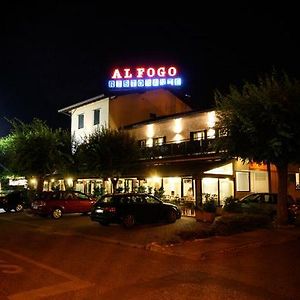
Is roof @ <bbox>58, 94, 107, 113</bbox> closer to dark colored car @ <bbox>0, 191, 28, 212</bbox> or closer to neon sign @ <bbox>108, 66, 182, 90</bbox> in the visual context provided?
neon sign @ <bbox>108, 66, 182, 90</bbox>

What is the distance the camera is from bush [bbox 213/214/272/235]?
15625mm

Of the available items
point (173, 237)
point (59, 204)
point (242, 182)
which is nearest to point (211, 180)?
point (242, 182)

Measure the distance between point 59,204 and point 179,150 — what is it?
975cm

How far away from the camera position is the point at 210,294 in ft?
25.1

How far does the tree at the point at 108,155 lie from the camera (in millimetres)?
29422

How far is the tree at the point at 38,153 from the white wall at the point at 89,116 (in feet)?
19.3

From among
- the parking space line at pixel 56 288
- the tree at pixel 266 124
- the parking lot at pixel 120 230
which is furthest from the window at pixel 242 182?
the parking space line at pixel 56 288

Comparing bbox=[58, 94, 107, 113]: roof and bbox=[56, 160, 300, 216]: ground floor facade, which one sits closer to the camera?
bbox=[56, 160, 300, 216]: ground floor facade

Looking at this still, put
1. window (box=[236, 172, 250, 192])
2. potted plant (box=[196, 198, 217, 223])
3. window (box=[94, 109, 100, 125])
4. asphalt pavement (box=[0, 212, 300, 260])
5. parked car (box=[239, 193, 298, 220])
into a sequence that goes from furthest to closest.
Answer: window (box=[94, 109, 100, 125]) < window (box=[236, 172, 250, 192]) < potted plant (box=[196, 198, 217, 223]) < parked car (box=[239, 193, 298, 220]) < asphalt pavement (box=[0, 212, 300, 260])

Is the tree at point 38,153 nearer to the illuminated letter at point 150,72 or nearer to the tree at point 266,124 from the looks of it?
the illuminated letter at point 150,72

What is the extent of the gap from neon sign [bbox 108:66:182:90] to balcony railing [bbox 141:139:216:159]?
1115 cm

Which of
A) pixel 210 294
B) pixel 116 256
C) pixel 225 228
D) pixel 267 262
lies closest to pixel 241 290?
pixel 210 294

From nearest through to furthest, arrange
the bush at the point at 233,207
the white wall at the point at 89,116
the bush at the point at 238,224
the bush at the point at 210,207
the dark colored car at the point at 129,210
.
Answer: the bush at the point at 238,224, the dark colored car at the point at 129,210, the bush at the point at 210,207, the bush at the point at 233,207, the white wall at the point at 89,116

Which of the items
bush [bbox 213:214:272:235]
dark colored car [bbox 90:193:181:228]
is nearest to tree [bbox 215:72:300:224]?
bush [bbox 213:214:272:235]
